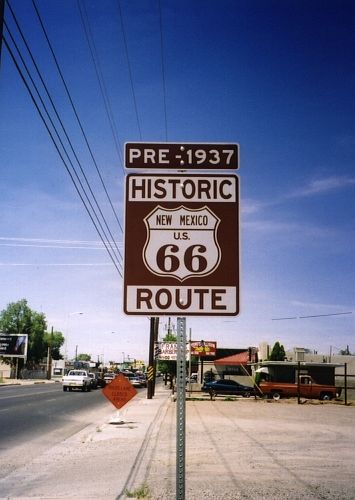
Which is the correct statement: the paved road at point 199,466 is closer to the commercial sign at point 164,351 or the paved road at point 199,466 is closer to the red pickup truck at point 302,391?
the commercial sign at point 164,351

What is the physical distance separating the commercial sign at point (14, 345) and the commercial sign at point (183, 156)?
244 ft

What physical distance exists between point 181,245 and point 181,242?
2cm

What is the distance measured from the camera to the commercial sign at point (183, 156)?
3354 mm

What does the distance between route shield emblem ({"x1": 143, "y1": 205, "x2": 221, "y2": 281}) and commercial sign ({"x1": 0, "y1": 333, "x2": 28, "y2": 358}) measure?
7430 cm

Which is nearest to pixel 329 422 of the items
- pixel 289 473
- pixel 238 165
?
pixel 289 473

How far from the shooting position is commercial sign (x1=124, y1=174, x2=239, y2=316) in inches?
125

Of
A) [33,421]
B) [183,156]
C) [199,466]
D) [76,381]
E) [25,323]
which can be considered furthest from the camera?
[25,323]

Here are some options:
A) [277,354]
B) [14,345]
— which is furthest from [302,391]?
[14,345]

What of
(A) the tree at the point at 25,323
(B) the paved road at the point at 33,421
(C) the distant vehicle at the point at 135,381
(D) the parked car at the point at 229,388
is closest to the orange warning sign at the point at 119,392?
(B) the paved road at the point at 33,421

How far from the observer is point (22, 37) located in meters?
8.67

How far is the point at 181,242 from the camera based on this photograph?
325 centimetres

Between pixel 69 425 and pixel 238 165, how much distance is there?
50.5 feet

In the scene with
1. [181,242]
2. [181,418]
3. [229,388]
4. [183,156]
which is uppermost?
[183,156]

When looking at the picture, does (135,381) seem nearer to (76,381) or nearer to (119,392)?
(76,381)
